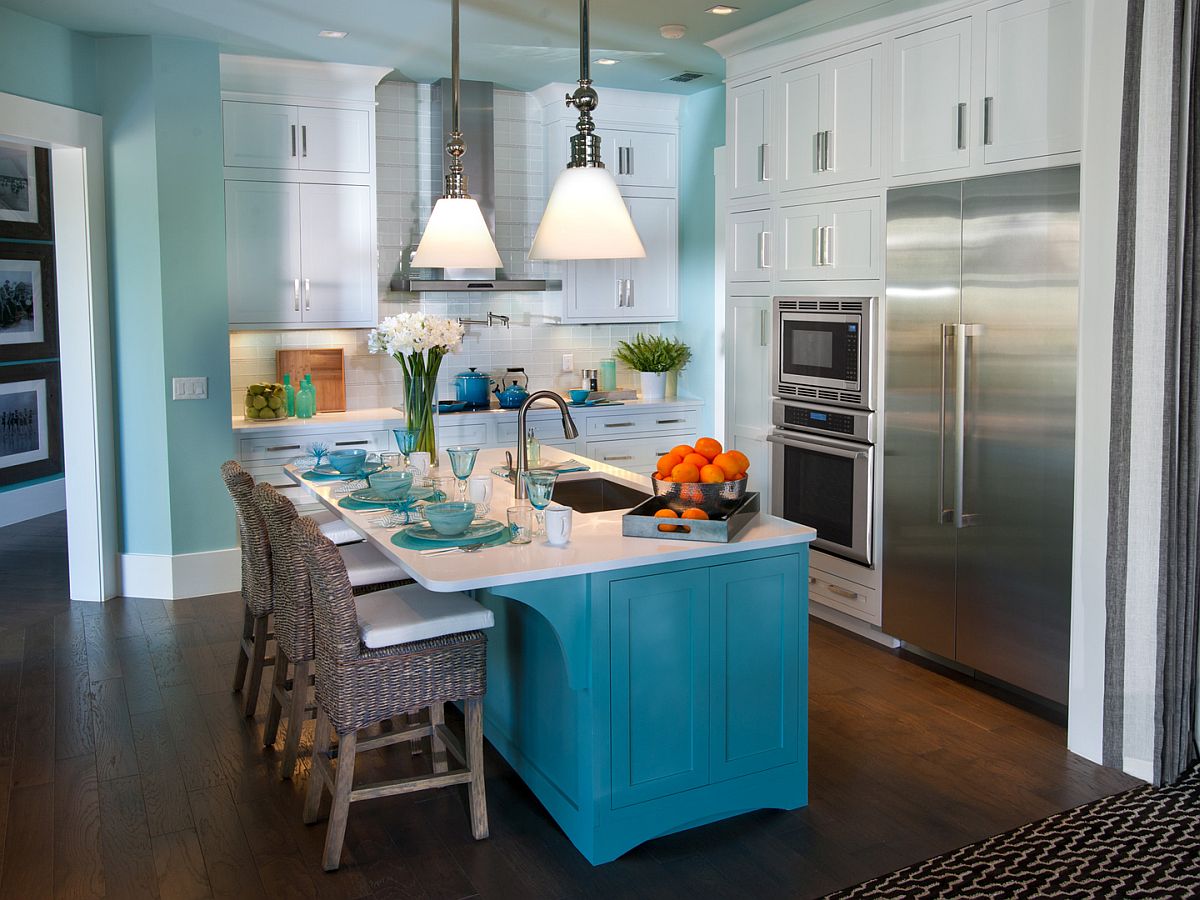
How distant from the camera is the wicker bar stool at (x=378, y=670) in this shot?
2.93 meters

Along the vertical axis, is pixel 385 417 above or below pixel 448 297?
below

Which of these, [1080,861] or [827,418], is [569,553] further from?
[827,418]

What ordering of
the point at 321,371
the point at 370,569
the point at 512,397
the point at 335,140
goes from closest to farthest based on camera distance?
1. the point at 370,569
2. the point at 335,140
3. the point at 321,371
4. the point at 512,397

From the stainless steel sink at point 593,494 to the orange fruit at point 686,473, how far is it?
0.59 m

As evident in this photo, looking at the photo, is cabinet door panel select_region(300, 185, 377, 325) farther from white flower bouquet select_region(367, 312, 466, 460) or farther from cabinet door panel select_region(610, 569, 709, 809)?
cabinet door panel select_region(610, 569, 709, 809)

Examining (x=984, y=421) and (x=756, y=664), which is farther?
(x=984, y=421)

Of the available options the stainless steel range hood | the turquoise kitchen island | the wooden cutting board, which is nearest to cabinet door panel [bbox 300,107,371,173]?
the stainless steel range hood

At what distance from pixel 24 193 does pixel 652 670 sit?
264 inches

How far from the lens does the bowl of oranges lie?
320cm

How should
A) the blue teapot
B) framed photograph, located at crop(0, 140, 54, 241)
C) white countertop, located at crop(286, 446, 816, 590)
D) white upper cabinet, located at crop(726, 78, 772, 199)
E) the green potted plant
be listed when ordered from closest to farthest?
white countertop, located at crop(286, 446, 816, 590), white upper cabinet, located at crop(726, 78, 772, 199), the blue teapot, the green potted plant, framed photograph, located at crop(0, 140, 54, 241)

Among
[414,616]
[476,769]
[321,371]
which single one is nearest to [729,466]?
[414,616]

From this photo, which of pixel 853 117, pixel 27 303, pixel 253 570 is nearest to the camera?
pixel 253 570

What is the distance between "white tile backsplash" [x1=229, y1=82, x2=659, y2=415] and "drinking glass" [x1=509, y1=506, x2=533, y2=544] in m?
3.47

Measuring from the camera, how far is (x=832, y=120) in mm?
4789
